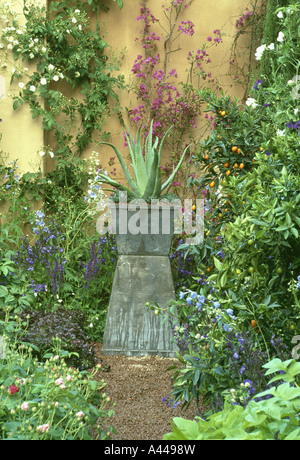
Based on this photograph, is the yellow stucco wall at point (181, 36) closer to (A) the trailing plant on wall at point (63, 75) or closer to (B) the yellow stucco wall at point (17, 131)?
(A) the trailing plant on wall at point (63, 75)

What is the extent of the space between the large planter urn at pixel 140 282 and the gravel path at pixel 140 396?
0.11 m

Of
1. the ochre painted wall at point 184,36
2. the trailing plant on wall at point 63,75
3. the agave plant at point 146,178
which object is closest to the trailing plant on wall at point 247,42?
the ochre painted wall at point 184,36

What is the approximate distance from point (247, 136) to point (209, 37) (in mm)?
2694

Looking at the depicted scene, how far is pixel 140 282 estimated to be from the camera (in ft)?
12.5

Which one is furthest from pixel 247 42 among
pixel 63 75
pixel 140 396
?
pixel 140 396

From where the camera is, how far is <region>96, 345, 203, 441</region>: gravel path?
2600 mm

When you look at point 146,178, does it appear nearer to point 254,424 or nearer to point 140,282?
point 140,282

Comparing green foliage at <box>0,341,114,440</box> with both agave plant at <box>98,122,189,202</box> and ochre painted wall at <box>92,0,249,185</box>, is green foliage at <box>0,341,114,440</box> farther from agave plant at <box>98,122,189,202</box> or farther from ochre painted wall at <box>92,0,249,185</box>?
ochre painted wall at <box>92,0,249,185</box>

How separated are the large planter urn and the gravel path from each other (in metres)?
0.11

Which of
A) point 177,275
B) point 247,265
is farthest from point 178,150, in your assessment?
point 247,265

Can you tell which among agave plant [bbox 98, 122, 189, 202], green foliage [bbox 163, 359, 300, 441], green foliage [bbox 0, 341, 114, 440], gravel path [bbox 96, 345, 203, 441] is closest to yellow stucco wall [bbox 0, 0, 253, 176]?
agave plant [bbox 98, 122, 189, 202]

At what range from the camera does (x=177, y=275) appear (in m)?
4.37
